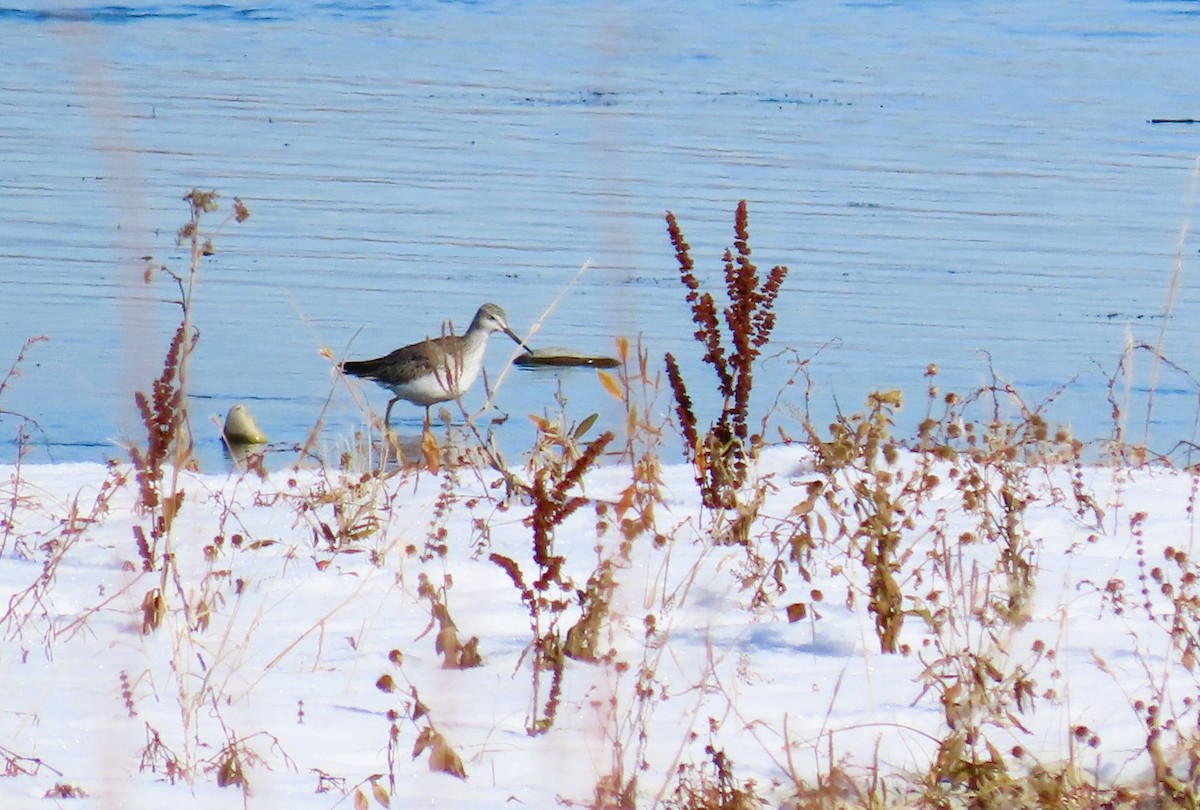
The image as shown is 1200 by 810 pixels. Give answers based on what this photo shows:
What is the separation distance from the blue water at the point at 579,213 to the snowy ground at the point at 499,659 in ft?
2.00

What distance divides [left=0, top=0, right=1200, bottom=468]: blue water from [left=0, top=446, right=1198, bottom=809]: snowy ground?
61 centimetres

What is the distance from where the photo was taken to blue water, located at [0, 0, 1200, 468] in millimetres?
9180

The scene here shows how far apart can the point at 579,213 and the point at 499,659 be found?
10536 mm

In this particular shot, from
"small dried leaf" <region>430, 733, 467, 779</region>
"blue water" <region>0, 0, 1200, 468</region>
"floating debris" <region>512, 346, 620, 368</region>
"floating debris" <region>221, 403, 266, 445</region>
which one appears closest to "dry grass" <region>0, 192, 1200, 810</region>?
"small dried leaf" <region>430, 733, 467, 779</region>

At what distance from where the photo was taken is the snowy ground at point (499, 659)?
3701mm

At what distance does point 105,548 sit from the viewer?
17.9 feet

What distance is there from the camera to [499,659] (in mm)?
4508

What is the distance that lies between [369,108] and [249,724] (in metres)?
18.3

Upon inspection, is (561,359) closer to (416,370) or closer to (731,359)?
(416,370)

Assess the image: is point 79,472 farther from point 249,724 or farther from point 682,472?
point 249,724

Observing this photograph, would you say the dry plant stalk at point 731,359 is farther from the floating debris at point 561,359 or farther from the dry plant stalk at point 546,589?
Answer: the floating debris at point 561,359

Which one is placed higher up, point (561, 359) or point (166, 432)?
point (561, 359)

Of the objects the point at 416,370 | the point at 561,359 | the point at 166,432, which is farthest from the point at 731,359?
the point at 561,359

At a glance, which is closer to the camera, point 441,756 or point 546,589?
point 441,756
